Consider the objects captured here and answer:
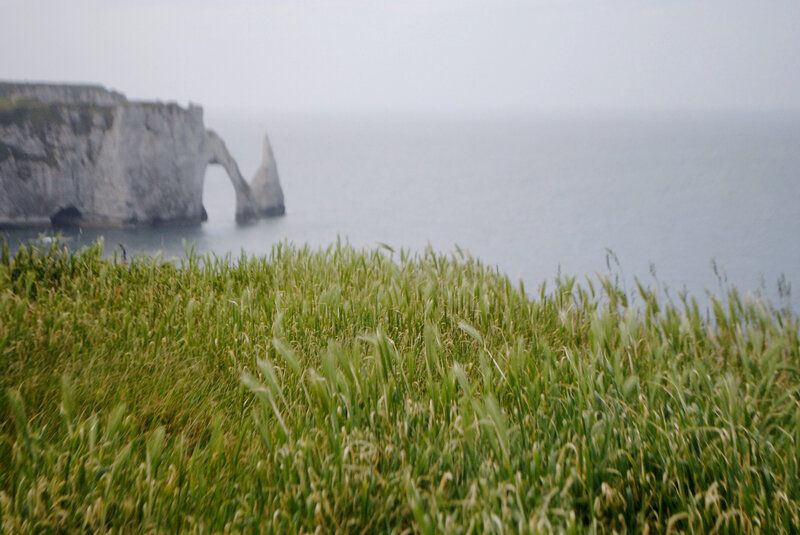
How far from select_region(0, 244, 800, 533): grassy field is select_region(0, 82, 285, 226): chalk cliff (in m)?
9.64

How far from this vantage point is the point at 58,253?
13.5 feet

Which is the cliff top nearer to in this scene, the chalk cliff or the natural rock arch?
the chalk cliff

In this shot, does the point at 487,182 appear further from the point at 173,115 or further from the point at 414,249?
the point at 414,249

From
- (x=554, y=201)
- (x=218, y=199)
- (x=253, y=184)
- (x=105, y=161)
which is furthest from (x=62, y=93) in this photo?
(x=554, y=201)

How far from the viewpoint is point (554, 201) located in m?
24.0

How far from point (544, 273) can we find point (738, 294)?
1.11 metres

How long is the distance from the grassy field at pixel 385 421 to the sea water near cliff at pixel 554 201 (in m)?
0.85

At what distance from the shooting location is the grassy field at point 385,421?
5.02ft

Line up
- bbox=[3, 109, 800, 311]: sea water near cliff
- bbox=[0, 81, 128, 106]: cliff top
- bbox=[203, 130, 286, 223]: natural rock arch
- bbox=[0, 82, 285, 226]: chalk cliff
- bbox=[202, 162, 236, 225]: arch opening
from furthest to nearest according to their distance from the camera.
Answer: bbox=[202, 162, 236, 225]: arch opening, bbox=[203, 130, 286, 223]: natural rock arch, bbox=[0, 81, 128, 106]: cliff top, bbox=[0, 82, 285, 226]: chalk cliff, bbox=[3, 109, 800, 311]: sea water near cliff

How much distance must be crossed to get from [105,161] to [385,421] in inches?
644

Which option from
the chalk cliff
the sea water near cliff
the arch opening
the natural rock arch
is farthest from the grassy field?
the natural rock arch

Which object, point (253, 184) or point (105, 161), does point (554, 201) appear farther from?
point (105, 161)

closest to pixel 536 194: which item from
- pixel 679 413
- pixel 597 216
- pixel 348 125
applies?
pixel 597 216

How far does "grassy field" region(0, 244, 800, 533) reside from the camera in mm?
1531
